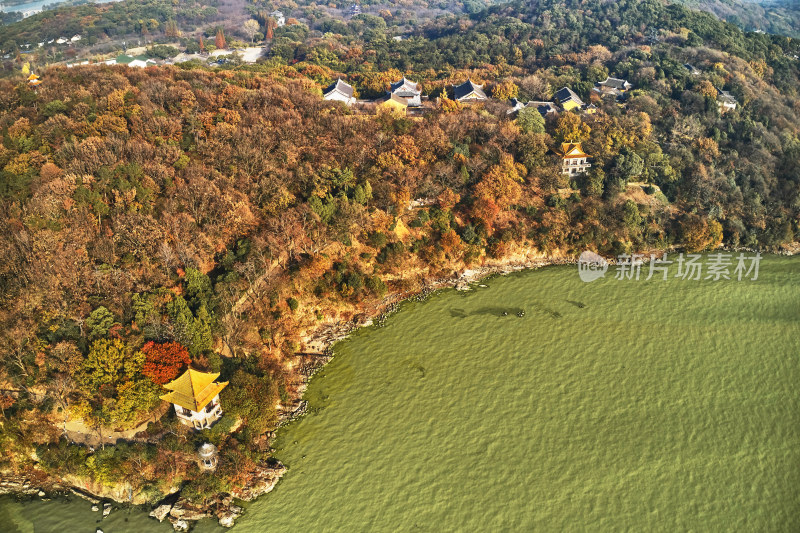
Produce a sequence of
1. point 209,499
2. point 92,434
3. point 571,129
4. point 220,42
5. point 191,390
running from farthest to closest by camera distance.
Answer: point 220,42, point 571,129, point 92,434, point 191,390, point 209,499

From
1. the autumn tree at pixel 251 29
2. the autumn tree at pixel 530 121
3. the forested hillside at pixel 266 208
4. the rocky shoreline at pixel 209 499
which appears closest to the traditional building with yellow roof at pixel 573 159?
the forested hillside at pixel 266 208

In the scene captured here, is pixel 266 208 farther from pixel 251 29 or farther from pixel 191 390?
pixel 251 29

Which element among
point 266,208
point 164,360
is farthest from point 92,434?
point 266,208

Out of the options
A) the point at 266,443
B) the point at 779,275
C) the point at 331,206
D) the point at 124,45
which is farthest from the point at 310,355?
→ the point at 124,45

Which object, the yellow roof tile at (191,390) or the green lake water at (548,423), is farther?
the yellow roof tile at (191,390)

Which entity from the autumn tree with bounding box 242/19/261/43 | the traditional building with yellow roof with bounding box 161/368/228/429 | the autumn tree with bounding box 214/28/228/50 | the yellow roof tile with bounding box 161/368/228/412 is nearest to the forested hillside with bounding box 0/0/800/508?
the traditional building with yellow roof with bounding box 161/368/228/429

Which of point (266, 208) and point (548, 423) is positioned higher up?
point (266, 208)

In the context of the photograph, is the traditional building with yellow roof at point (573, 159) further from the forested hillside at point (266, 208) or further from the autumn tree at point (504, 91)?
the autumn tree at point (504, 91)

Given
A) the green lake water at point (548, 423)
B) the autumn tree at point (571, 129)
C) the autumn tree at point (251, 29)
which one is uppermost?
the autumn tree at point (251, 29)
